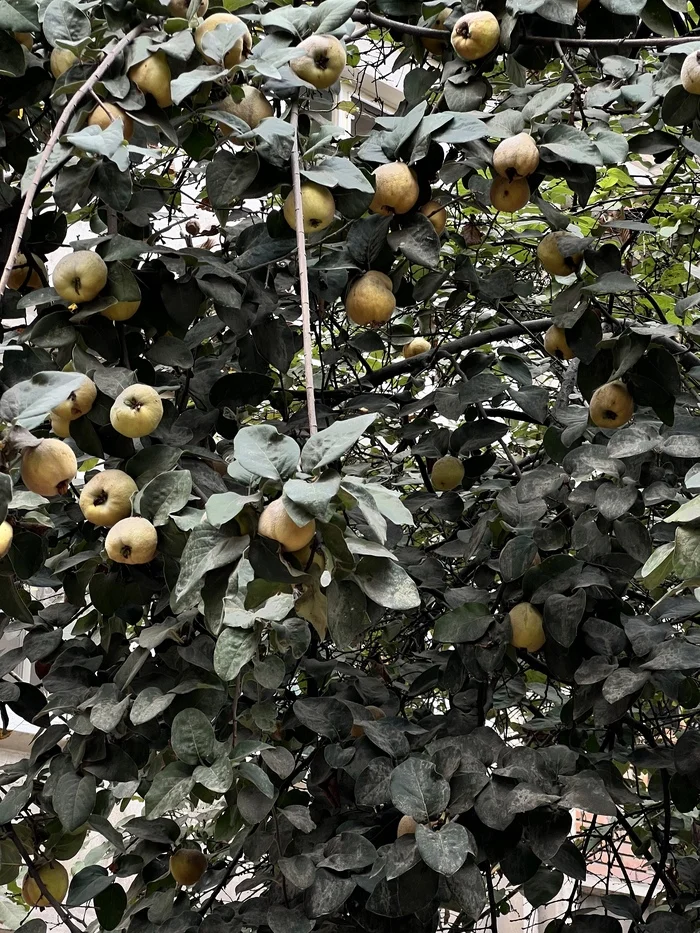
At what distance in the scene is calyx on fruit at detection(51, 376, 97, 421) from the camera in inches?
55.4

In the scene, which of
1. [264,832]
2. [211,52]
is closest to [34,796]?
[264,832]

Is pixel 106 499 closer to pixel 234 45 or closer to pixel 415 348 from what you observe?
pixel 234 45

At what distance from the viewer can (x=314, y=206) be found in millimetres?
1417

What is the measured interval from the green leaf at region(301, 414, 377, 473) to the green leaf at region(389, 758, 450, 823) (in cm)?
67

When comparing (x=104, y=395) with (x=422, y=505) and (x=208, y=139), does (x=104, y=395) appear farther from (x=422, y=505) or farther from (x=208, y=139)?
(x=422, y=505)

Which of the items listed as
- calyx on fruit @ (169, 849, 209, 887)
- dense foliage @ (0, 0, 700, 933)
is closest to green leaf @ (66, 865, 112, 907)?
dense foliage @ (0, 0, 700, 933)

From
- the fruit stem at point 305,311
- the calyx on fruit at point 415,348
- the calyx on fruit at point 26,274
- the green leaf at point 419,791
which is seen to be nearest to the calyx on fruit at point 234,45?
the fruit stem at point 305,311

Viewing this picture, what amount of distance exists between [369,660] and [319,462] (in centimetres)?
179

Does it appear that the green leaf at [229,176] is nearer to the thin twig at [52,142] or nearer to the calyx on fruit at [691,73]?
the thin twig at [52,142]

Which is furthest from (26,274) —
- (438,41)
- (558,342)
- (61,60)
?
(558,342)

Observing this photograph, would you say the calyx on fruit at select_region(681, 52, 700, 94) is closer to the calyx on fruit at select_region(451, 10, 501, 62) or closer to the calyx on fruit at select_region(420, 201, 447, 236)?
the calyx on fruit at select_region(451, 10, 501, 62)

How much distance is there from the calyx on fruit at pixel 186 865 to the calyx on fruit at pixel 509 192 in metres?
1.23

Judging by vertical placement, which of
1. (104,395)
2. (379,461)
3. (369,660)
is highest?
(104,395)

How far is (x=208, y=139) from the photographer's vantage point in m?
1.70
